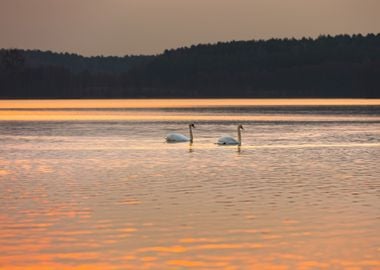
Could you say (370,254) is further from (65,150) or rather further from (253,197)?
(65,150)

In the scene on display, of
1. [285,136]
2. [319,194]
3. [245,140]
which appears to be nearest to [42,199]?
[319,194]

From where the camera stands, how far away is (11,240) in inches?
774

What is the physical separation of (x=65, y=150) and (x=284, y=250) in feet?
102

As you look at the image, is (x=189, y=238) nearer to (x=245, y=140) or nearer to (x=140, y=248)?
(x=140, y=248)

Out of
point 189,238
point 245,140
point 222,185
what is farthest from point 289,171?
point 245,140

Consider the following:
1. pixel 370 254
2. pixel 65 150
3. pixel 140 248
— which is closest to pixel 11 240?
pixel 140 248

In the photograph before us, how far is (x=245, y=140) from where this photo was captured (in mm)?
57250

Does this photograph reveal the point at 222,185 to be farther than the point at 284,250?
Yes

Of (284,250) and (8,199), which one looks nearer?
(284,250)

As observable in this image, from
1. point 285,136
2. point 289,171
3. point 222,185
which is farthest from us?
point 285,136

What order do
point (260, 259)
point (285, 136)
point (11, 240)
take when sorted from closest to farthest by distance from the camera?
point (260, 259) < point (11, 240) < point (285, 136)

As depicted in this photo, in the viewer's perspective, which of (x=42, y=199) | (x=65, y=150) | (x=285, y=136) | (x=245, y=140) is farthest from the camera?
(x=285, y=136)

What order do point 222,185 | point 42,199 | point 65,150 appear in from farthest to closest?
point 65,150
point 222,185
point 42,199

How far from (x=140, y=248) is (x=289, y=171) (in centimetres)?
1721
